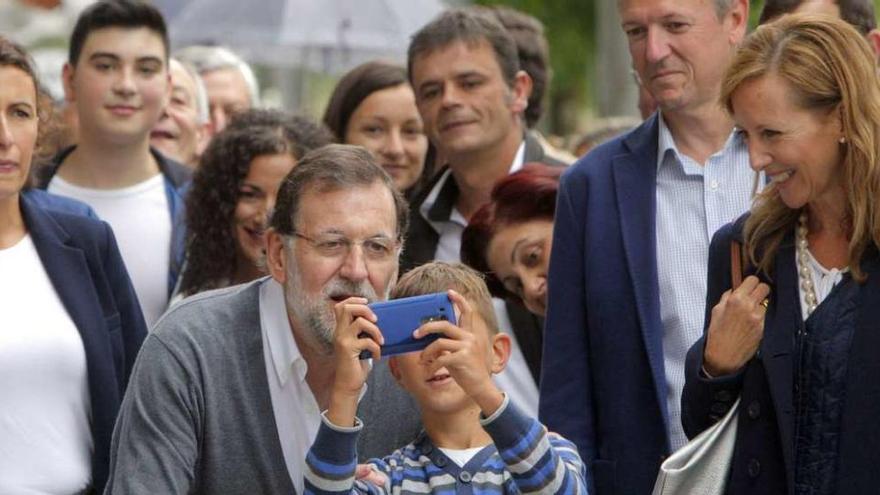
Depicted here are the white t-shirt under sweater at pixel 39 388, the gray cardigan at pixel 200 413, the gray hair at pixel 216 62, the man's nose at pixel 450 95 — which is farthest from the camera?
the gray hair at pixel 216 62

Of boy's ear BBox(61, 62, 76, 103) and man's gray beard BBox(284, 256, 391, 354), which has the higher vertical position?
boy's ear BBox(61, 62, 76, 103)

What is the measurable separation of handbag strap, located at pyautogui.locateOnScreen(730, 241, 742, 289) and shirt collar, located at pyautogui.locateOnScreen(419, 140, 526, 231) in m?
2.15

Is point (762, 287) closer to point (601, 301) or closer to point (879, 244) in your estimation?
point (879, 244)

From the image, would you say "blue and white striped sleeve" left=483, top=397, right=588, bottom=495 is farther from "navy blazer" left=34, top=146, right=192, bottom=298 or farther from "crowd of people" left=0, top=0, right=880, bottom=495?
"navy blazer" left=34, top=146, right=192, bottom=298

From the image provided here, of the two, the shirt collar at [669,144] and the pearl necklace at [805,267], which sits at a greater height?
the shirt collar at [669,144]

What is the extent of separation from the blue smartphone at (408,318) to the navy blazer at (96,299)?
4.86 feet

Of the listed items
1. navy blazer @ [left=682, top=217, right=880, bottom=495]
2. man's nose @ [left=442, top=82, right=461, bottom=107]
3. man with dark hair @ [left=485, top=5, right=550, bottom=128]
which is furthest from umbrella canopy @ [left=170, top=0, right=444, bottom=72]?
navy blazer @ [left=682, top=217, right=880, bottom=495]

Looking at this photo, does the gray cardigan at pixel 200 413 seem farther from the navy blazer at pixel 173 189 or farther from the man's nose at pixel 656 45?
the navy blazer at pixel 173 189

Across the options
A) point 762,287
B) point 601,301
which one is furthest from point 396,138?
point 762,287

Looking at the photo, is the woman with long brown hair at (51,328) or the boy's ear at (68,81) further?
the boy's ear at (68,81)

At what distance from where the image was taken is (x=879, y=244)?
4.60m

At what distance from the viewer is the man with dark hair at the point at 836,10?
20.8 feet

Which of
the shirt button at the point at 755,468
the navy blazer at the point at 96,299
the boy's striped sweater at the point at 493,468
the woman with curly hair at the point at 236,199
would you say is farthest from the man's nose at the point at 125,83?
the shirt button at the point at 755,468

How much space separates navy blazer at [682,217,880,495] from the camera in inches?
179
